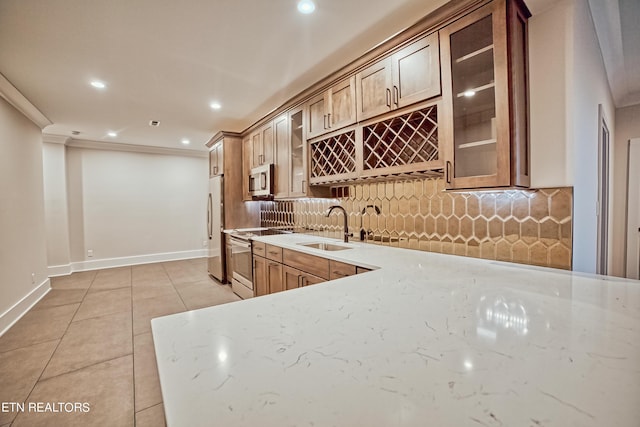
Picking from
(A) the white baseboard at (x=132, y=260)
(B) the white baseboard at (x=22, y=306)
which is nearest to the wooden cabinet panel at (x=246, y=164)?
(B) the white baseboard at (x=22, y=306)

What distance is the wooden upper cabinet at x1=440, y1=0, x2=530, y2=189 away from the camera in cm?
155

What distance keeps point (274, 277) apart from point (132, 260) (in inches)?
191

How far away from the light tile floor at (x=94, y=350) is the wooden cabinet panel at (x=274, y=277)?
1.19 meters

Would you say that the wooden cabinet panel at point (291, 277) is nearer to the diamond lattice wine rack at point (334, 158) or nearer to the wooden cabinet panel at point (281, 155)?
the diamond lattice wine rack at point (334, 158)

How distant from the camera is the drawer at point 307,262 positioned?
7.27 ft

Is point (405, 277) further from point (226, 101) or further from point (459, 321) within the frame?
point (226, 101)

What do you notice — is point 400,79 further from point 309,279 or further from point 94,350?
point 94,350

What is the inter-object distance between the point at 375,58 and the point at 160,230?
6161 millimetres

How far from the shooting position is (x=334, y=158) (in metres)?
2.79

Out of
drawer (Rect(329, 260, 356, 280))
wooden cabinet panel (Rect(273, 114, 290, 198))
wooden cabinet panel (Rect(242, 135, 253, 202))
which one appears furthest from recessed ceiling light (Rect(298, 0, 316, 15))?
wooden cabinet panel (Rect(242, 135, 253, 202))

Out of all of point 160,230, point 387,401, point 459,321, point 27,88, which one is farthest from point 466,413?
point 160,230

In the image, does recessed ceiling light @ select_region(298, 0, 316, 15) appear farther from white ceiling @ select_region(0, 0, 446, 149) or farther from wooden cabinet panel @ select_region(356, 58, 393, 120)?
wooden cabinet panel @ select_region(356, 58, 393, 120)

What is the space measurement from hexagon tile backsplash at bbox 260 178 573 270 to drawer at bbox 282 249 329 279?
698 millimetres

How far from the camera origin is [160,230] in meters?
6.56
